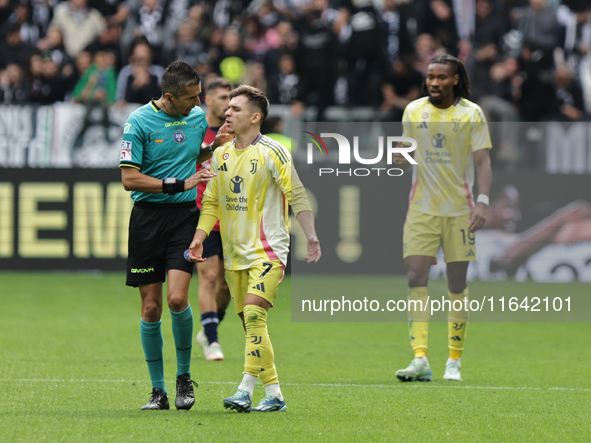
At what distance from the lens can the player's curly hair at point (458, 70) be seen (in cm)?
745

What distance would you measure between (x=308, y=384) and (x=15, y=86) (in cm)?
1104

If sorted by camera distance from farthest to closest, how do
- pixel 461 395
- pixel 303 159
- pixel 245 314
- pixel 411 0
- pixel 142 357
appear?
pixel 411 0 → pixel 303 159 → pixel 142 357 → pixel 461 395 → pixel 245 314

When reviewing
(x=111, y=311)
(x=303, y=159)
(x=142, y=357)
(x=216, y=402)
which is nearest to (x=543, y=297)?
(x=303, y=159)

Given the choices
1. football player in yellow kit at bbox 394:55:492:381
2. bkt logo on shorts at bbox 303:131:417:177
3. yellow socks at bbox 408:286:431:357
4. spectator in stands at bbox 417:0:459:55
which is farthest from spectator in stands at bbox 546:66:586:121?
yellow socks at bbox 408:286:431:357

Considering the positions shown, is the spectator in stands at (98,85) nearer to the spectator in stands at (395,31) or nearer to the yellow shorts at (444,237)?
the spectator in stands at (395,31)

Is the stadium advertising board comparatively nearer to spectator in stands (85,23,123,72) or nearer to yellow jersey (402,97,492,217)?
spectator in stands (85,23,123,72)

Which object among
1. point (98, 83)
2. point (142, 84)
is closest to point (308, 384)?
point (142, 84)

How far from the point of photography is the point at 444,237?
24.9ft

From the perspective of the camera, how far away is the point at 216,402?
20.1 feet

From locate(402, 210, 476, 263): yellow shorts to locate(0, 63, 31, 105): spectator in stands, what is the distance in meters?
10.5

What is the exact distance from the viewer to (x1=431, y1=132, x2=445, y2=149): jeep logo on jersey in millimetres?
7551

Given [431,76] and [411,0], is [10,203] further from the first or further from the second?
[431,76]

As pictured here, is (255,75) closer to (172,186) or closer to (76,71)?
(76,71)

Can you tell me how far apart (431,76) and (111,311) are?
5.82 meters
